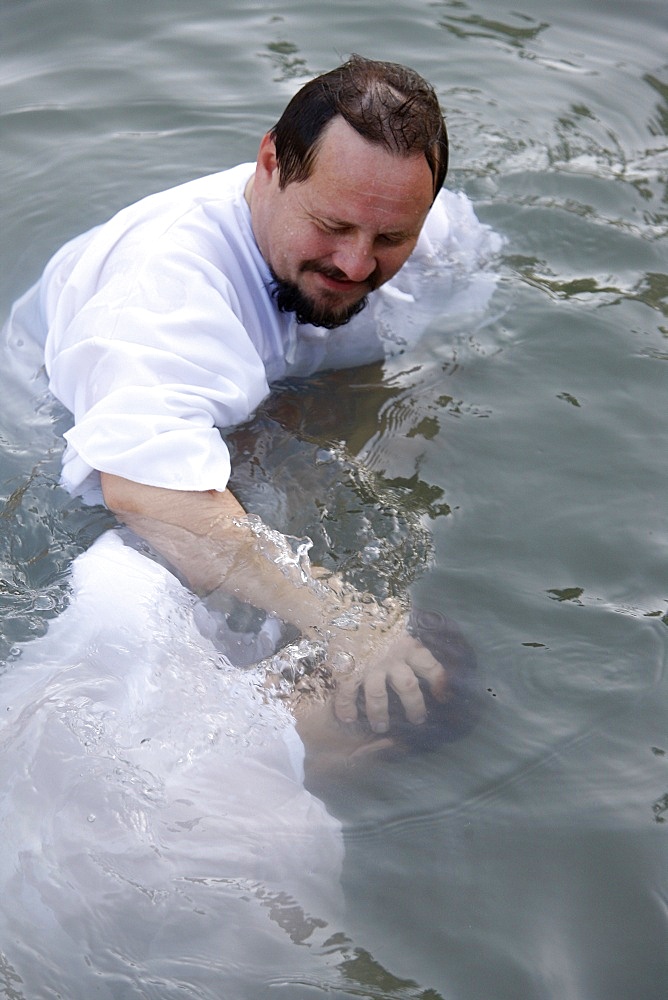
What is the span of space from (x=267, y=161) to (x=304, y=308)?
1.34ft

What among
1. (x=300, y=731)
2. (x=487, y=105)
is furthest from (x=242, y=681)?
(x=487, y=105)

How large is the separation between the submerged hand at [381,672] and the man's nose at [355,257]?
993 millimetres

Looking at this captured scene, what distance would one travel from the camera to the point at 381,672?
2432 mm

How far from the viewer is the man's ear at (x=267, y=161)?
9.82 ft

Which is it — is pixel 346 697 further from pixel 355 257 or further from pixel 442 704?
pixel 355 257

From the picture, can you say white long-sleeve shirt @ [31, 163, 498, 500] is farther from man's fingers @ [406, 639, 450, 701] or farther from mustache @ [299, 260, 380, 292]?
man's fingers @ [406, 639, 450, 701]

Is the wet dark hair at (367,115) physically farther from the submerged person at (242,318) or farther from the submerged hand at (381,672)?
the submerged hand at (381,672)

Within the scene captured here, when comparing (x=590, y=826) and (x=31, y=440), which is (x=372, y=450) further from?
(x=590, y=826)

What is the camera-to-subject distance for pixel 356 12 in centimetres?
556

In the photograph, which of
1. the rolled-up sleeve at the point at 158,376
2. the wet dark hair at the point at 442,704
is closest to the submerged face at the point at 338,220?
the rolled-up sleeve at the point at 158,376

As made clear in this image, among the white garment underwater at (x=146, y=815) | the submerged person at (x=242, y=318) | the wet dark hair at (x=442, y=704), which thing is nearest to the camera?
the white garment underwater at (x=146, y=815)

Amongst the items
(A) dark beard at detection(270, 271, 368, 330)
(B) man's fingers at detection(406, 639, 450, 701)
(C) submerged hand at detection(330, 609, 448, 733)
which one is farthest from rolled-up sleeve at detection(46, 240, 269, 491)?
(B) man's fingers at detection(406, 639, 450, 701)

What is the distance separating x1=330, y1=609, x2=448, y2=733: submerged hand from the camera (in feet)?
7.90

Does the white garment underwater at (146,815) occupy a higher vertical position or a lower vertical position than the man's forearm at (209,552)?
lower
